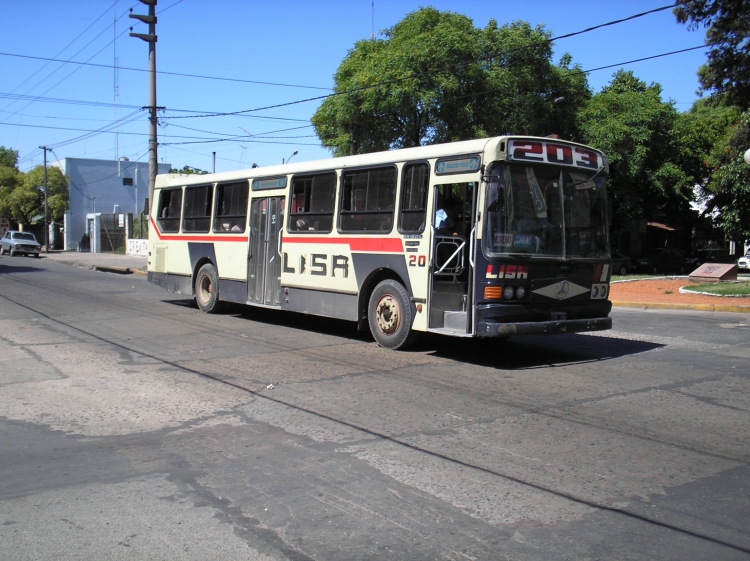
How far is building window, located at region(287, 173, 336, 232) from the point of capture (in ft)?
A: 39.2

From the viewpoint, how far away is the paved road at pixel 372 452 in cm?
419

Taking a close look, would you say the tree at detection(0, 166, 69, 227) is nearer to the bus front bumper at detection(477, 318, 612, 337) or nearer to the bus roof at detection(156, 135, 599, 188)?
the bus roof at detection(156, 135, 599, 188)

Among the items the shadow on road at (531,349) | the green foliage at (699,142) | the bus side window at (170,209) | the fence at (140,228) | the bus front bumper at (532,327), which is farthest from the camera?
the fence at (140,228)

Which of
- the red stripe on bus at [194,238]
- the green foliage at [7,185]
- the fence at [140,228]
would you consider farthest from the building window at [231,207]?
the green foliage at [7,185]

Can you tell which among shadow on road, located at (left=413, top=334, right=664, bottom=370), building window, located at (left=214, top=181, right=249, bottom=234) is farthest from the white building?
shadow on road, located at (left=413, top=334, right=664, bottom=370)

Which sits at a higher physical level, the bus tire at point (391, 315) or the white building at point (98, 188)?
the white building at point (98, 188)

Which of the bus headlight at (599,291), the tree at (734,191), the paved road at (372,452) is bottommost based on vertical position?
the paved road at (372,452)

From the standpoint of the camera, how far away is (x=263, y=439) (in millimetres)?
6141

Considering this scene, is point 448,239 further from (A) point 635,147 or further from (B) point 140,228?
(B) point 140,228

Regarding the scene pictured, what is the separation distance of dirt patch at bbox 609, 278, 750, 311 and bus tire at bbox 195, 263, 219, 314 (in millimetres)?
10504

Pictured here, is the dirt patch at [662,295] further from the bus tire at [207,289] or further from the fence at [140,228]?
the fence at [140,228]

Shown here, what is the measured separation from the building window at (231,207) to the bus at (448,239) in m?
0.98

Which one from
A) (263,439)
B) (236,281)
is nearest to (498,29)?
(236,281)

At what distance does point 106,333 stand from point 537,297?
24.6 ft
